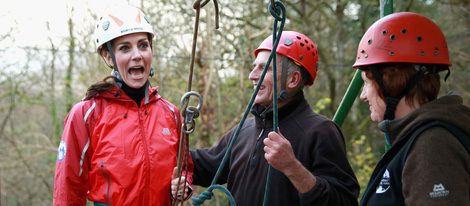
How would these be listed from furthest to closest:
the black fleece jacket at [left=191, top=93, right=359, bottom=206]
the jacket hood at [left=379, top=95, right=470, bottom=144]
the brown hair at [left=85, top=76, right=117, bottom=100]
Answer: the brown hair at [left=85, top=76, right=117, bottom=100] → the black fleece jacket at [left=191, top=93, right=359, bottom=206] → the jacket hood at [left=379, top=95, right=470, bottom=144]

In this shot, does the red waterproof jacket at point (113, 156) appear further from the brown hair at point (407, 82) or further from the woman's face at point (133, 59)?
the brown hair at point (407, 82)

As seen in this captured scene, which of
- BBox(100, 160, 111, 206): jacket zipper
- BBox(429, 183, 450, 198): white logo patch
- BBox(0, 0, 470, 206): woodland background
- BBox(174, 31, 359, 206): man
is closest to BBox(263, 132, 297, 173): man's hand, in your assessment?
BBox(174, 31, 359, 206): man

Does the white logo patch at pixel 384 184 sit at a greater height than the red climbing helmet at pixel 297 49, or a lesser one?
lesser


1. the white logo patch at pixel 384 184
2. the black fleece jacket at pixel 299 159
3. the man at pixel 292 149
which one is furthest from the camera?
the black fleece jacket at pixel 299 159

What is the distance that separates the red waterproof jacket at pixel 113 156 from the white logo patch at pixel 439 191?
156 centimetres

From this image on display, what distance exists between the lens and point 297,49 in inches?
119

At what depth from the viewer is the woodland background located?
8961mm

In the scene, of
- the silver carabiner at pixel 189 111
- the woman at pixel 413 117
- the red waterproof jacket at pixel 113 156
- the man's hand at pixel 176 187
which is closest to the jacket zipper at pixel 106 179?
the red waterproof jacket at pixel 113 156

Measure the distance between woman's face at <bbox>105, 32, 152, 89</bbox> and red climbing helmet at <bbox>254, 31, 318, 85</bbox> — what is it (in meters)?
0.65

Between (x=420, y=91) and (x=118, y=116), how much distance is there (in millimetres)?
1621

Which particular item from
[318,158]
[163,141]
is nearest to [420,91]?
[318,158]

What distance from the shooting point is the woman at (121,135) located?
2961 millimetres

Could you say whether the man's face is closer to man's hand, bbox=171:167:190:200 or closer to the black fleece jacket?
the black fleece jacket

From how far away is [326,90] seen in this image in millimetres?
13406
